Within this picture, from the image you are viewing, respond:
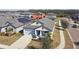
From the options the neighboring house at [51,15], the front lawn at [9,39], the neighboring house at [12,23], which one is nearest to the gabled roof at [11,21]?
the neighboring house at [12,23]

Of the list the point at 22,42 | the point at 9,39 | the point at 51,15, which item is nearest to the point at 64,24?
the point at 51,15

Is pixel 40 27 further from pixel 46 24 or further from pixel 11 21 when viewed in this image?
pixel 11 21

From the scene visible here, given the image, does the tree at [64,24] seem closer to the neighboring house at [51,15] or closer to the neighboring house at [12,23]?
the neighboring house at [51,15]
